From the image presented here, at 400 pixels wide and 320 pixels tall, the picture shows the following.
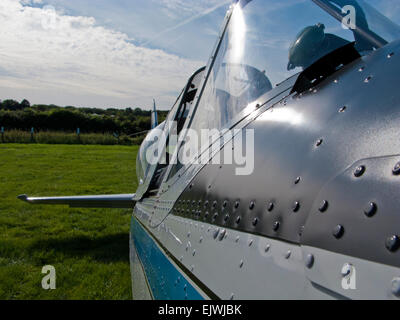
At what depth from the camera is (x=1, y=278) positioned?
3.95m

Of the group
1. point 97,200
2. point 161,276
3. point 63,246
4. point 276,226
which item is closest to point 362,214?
point 276,226

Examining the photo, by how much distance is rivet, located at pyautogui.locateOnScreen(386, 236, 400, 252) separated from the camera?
1.84ft

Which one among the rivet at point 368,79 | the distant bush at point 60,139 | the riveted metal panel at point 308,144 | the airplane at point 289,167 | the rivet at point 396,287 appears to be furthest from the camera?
the distant bush at point 60,139

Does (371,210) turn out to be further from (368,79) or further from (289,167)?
(368,79)

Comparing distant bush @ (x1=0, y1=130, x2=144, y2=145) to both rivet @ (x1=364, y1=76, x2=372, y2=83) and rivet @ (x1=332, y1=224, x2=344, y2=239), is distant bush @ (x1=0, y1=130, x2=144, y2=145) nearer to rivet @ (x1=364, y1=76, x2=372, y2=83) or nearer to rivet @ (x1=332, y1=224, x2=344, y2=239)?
rivet @ (x1=364, y1=76, x2=372, y2=83)

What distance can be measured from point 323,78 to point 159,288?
1.27m

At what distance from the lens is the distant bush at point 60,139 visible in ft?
98.4

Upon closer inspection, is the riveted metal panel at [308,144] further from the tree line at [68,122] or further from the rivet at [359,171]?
the tree line at [68,122]

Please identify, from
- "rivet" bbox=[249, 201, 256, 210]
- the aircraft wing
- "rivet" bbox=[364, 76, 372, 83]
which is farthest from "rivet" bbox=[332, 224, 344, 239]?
the aircraft wing

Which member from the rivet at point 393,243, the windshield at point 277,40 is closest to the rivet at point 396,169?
the rivet at point 393,243

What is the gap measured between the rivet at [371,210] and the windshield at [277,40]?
92 centimetres

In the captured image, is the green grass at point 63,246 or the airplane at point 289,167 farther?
the green grass at point 63,246

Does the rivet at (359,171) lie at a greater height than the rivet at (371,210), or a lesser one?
greater
